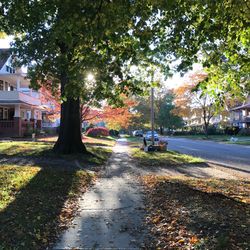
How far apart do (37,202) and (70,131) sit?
1185 centimetres

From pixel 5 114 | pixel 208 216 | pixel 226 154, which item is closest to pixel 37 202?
pixel 208 216

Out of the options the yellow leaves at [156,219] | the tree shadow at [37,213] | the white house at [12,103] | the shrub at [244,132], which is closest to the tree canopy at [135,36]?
the tree shadow at [37,213]

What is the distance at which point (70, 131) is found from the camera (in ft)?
67.7

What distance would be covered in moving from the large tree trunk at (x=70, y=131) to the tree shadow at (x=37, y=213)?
8.02 metres

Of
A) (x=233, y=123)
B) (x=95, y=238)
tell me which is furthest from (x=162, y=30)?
(x=233, y=123)

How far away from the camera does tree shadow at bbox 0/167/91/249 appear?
6.40 meters

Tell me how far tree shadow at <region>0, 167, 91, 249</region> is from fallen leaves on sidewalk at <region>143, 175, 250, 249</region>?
5.45 feet

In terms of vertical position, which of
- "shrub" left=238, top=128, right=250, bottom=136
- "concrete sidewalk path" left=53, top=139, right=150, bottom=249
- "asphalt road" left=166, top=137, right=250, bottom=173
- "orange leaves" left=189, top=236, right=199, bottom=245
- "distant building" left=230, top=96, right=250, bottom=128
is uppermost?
"distant building" left=230, top=96, right=250, bottom=128

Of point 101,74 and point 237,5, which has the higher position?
point 237,5

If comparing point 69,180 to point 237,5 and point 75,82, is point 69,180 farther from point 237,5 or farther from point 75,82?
point 237,5

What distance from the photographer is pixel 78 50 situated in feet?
33.7

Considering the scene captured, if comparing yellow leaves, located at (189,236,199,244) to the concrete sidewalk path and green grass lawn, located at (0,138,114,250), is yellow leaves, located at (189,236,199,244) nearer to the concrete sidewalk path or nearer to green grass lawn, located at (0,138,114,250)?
the concrete sidewalk path

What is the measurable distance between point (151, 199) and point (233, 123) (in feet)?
277

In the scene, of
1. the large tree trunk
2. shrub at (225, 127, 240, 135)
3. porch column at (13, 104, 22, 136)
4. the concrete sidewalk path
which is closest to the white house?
porch column at (13, 104, 22, 136)
